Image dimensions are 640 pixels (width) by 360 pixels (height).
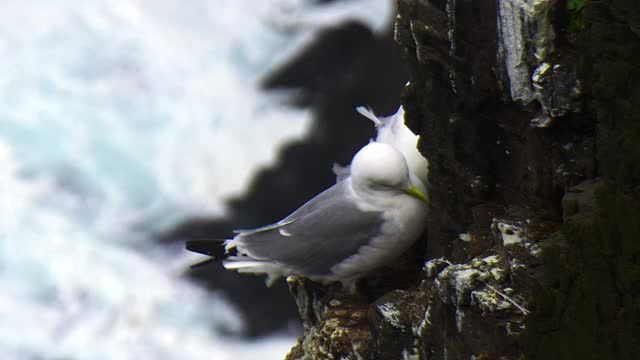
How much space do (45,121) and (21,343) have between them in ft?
11.3

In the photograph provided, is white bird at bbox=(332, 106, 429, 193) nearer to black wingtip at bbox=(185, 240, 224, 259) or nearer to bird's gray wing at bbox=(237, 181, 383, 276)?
bird's gray wing at bbox=(237, 181, 383, 276)

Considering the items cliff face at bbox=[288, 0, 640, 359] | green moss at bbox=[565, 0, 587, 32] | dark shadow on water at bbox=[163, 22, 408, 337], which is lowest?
cliff face at bbox=[288, 0, 640, 359]

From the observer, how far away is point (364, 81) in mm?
10695

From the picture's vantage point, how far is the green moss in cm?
313

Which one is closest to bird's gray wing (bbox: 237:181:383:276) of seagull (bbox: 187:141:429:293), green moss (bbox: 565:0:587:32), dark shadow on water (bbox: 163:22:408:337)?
seagull (bbox: 187:141:429:293)

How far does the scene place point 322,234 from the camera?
4547mm

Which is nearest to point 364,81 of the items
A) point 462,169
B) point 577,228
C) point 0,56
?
point 0,56

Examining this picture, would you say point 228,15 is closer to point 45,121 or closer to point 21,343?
point 45,121

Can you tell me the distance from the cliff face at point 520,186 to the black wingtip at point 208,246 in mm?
843

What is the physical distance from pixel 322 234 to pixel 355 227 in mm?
159

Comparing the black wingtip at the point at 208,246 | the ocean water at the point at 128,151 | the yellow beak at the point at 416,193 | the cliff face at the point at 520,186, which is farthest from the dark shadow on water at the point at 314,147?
the cliff face at the point at 520,186

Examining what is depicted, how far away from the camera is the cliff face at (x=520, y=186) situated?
9.43ft

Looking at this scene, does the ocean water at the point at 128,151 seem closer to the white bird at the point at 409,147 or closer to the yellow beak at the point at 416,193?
the white bird at the point at 409,147

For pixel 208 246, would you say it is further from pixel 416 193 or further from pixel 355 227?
pixel 416 193
